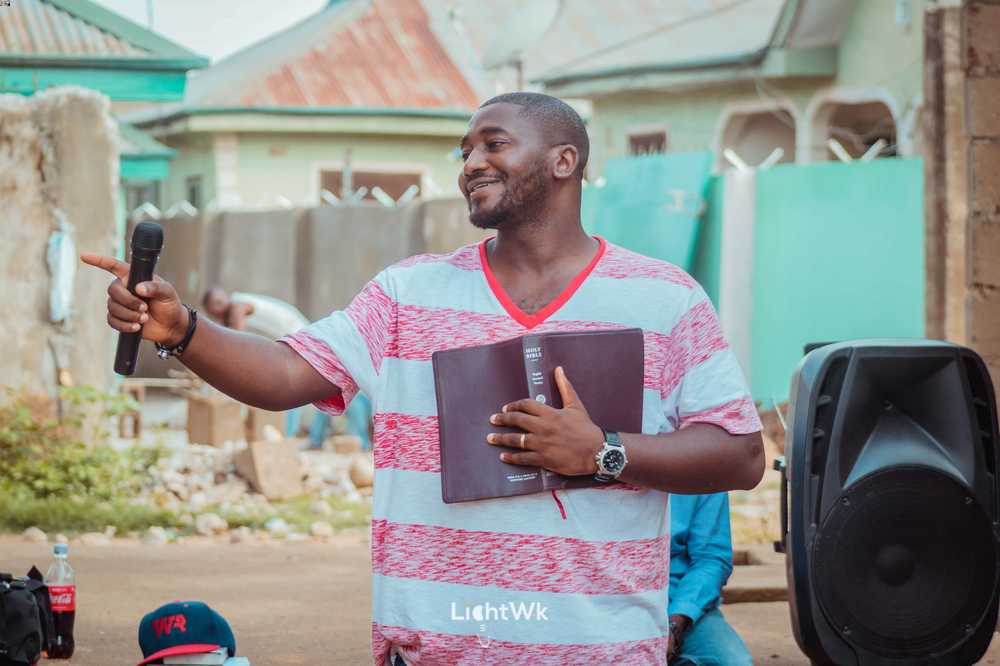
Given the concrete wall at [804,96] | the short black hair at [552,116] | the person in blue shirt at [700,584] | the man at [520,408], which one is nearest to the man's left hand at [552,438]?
the man at [520,408]

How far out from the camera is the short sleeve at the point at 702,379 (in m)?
2.62

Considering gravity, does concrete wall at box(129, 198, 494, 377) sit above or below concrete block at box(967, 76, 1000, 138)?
above

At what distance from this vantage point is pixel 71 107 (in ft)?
32.8

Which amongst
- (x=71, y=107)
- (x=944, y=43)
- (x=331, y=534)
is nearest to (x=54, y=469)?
(x=331, y=534)

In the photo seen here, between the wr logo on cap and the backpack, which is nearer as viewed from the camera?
the wr logo on cap

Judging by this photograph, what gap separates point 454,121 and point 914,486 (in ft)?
54.2

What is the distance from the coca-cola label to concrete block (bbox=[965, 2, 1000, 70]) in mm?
3933

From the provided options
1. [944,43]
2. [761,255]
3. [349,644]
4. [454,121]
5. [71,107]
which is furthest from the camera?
[454,121]

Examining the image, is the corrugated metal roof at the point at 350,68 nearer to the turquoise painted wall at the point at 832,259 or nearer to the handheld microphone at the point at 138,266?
the turquoise painted wall at the point at 832,259

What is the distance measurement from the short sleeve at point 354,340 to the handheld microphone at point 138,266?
0.29 metres

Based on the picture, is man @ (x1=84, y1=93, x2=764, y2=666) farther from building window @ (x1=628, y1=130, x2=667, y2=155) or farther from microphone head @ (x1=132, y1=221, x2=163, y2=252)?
building window @ (x1=628, y1=130, x2=667, y2=155)

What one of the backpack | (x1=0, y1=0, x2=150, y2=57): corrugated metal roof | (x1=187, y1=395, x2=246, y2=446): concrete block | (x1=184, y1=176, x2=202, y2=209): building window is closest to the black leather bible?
the backpack

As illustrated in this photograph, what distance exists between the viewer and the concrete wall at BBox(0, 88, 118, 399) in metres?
9.77

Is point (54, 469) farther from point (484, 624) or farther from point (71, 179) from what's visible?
point (484, 624)
